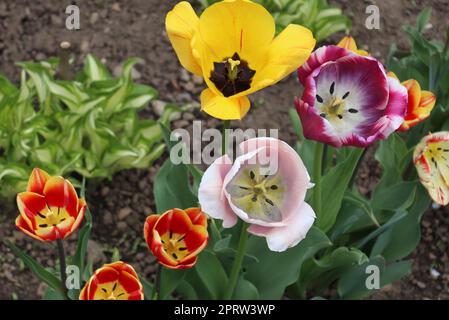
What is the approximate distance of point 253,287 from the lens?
1712 millimetres

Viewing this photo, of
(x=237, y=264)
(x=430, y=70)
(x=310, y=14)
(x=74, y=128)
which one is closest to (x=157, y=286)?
(x=237, y=264)

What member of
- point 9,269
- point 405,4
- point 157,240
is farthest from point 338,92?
point 405,4

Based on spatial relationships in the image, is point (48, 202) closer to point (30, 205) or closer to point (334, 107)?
point (30, 205)

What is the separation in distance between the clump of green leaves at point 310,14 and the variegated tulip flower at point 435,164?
1.06 meters

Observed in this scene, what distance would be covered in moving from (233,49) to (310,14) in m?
1.32

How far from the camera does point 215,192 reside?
1.27m

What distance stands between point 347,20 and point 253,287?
1.37m

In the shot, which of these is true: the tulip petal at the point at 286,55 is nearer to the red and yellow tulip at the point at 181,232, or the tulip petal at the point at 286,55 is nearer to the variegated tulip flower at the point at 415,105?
the red and yellow tulip at the point at 181,232

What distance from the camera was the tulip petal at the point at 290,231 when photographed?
49.9 inches

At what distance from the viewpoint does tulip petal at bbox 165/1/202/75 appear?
1.34m

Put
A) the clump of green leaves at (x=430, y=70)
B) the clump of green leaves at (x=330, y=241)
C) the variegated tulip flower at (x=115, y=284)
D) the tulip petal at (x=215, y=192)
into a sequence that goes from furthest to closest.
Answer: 1. the clump of green leaves at (x=430, y=70)
2. the clump of green leaves at (x=330, y=241)
3. the variegated tulip flower at (x=115, y=284)
4. the tulip petal at (x=215, y=192)

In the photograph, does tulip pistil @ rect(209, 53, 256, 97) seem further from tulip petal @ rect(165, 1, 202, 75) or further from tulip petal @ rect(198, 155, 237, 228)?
tulip petal @ rect(198, 155, 237, 228)

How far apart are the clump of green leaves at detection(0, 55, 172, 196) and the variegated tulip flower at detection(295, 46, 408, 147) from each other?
2.81 ft

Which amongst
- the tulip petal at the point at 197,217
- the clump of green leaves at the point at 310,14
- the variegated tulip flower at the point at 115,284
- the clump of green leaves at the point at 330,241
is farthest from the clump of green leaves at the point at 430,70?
the variegated tulip flower at the point at 115,284
